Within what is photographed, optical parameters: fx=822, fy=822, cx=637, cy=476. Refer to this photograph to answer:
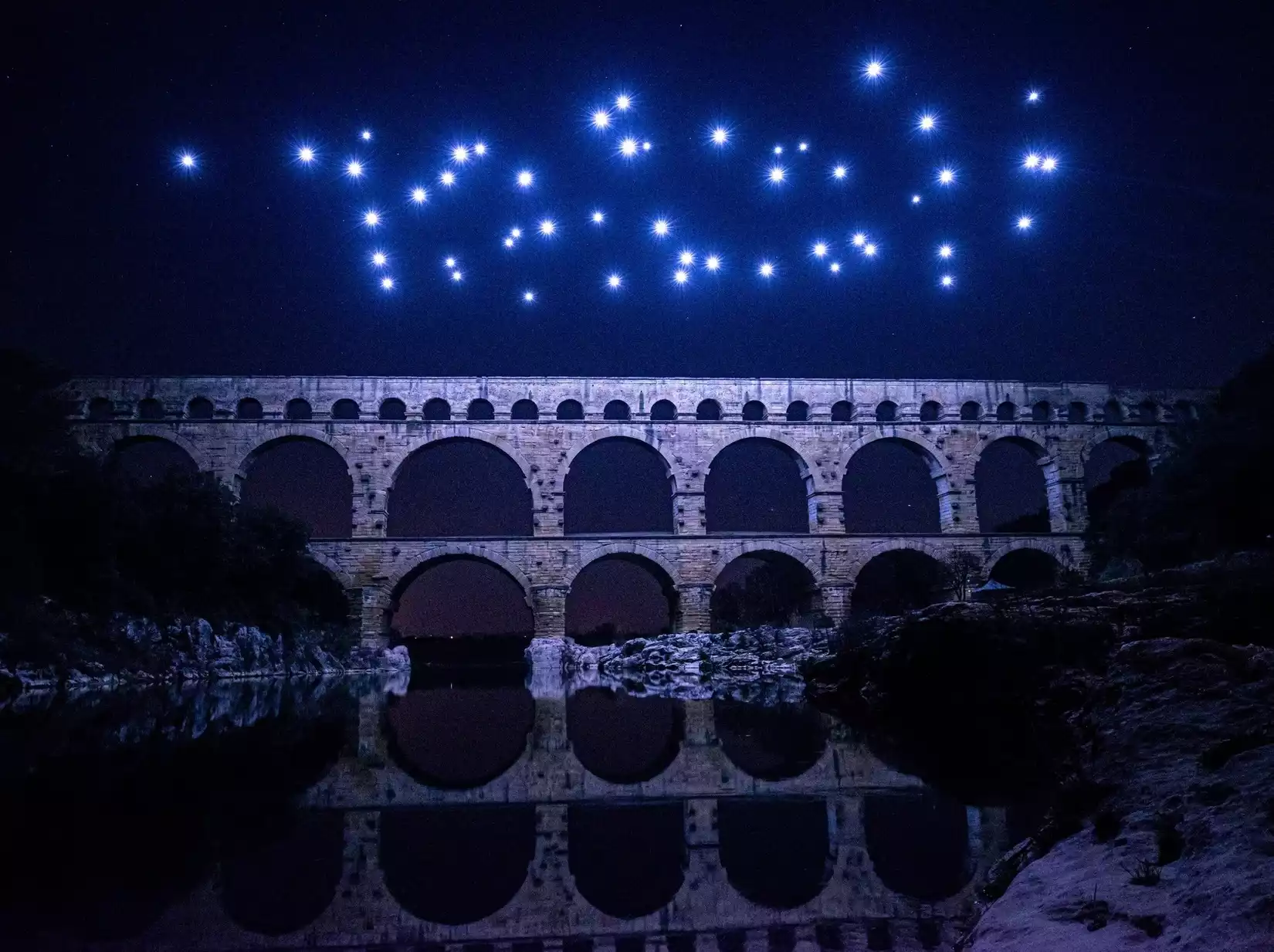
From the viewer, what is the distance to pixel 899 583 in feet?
93.0

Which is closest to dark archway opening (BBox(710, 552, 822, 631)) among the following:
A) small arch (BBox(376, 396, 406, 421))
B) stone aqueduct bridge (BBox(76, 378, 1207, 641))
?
stone aqueduct bridge (BBox(76, 378, 1207, 641))

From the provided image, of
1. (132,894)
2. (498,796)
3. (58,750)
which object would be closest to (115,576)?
(58,750)

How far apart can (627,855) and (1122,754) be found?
1790 millimetres

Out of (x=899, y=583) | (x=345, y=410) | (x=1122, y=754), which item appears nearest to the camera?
(x=1122, y=754)

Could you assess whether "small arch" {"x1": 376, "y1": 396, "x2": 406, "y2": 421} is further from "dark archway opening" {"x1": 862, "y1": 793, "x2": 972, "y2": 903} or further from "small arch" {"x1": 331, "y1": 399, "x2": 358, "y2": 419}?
"dark archway opening" {"x1": 862, "y1": 793, "x2": 972, "y2": 903}

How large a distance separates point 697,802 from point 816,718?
388 centimetres

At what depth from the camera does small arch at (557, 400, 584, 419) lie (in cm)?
2497

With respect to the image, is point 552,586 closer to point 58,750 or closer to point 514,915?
point 58,750

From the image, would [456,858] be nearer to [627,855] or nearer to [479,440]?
[627,855]

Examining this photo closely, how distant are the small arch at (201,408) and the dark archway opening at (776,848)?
24.0 meters

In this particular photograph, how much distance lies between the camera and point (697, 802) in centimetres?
396

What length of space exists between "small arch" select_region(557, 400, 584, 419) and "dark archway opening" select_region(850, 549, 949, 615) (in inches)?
397

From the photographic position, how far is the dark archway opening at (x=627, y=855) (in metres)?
2.58

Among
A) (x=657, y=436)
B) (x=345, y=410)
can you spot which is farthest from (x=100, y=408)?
(x=657, y=436)
